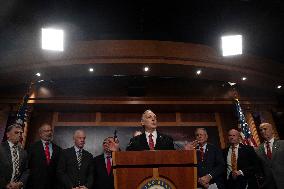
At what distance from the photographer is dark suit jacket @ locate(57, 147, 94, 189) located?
3.71m

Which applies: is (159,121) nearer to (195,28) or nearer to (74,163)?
(195,28)

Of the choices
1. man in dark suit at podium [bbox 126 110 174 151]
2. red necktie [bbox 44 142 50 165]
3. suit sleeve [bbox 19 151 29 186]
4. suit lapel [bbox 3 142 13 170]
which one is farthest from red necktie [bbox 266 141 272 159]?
suit lapel [bbox 3 142 13 170]

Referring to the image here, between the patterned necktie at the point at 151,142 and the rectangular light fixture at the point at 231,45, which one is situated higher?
the rectangular light fixture at the point at 231,45

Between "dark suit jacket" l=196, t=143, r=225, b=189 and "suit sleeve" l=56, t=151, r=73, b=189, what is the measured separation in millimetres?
1544

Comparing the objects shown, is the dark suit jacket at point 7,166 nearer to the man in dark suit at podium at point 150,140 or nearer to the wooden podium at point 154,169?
the man in dark suit at podium at point 150,140

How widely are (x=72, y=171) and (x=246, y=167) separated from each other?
2.19 m

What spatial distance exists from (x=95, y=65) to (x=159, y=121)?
2.03 metres

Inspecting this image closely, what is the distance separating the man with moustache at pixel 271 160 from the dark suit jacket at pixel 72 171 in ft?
7.53

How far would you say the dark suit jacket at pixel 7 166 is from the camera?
11.8ft

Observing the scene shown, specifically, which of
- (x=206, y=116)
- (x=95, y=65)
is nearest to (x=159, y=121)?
(x=206, y=116)

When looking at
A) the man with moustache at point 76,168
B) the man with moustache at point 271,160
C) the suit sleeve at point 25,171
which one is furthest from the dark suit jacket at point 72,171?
the man with moustache at point 271,160

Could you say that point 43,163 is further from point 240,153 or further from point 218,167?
point 240,153

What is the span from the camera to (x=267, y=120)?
730cm

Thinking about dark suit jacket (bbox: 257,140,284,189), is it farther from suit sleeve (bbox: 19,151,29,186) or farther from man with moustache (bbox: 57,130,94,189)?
suit sleeve (bbox: 19,151,29,186)
